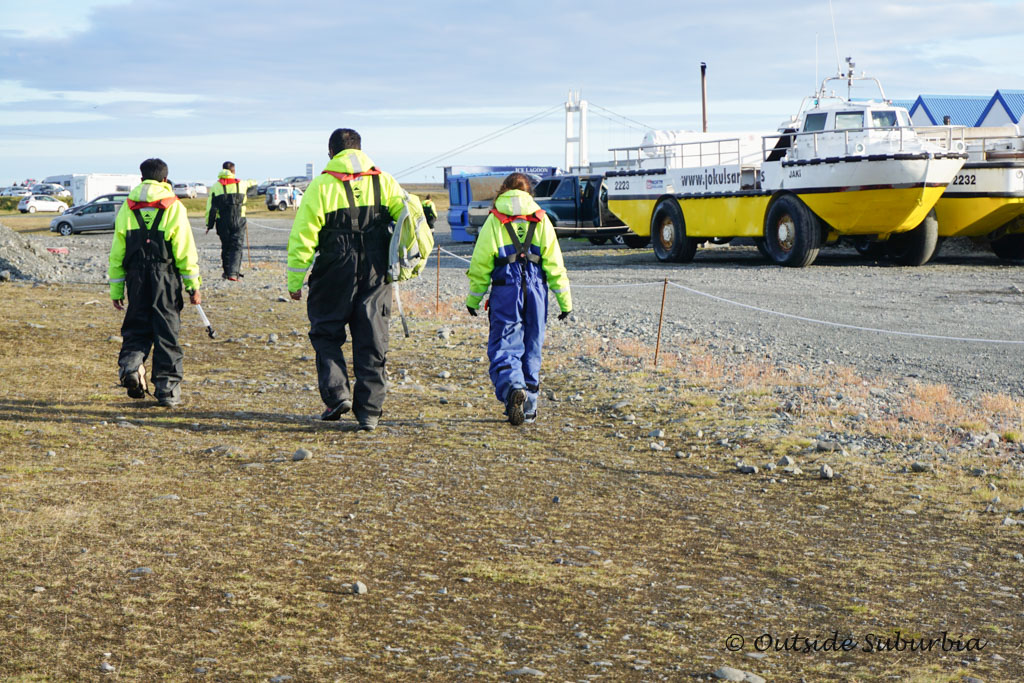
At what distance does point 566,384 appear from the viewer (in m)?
9.23

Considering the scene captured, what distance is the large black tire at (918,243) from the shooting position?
19.5 meters

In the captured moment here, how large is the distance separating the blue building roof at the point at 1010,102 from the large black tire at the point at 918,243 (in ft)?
75.2

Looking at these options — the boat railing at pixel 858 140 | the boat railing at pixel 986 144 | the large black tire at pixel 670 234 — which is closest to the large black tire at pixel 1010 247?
the boat railing at pixel 986 144

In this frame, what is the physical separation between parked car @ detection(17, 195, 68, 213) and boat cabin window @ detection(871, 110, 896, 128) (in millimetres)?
49260

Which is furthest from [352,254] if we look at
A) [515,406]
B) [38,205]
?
[38,205]

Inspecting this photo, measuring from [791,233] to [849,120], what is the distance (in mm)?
2500

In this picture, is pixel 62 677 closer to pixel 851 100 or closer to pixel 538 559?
pixel 538 559

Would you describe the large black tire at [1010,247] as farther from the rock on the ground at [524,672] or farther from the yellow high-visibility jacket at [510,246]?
the rock on the ground at [524,672]

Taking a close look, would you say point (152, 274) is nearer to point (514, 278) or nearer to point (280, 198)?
point (514, 278)

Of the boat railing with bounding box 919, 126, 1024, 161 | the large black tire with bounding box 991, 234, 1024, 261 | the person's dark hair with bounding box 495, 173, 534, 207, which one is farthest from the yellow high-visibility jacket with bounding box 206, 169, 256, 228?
the large black tire with bounding box 991, 234, 1024, 261

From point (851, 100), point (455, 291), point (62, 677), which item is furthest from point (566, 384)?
point (851, 100)

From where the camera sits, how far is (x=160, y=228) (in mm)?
7438

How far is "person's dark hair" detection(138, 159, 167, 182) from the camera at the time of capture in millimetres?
7586

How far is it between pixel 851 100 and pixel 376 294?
1672 cm
